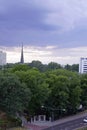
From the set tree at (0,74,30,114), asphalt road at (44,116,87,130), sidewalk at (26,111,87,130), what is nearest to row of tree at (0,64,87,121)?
tree at (0,74,30,114)

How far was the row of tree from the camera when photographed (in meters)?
56.4

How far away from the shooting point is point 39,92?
6406cm

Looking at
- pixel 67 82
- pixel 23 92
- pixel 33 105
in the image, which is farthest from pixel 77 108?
pixel 23 92

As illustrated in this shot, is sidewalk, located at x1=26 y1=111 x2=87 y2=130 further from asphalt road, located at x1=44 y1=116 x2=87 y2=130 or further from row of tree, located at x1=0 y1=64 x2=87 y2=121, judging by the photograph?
row of tree, located at x1=0 y1=64 x2=87 y2=121

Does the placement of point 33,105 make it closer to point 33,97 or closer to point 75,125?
point 33,97

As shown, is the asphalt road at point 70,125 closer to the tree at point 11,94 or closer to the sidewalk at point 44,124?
the sidewalk at point 44,124

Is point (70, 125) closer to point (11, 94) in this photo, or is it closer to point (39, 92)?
point (39, 92)

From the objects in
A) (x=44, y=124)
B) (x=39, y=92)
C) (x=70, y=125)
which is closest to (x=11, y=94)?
(x=39, y=92)

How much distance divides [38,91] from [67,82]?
9.95 metres

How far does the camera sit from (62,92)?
68.7m

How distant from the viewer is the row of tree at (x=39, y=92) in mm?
56438

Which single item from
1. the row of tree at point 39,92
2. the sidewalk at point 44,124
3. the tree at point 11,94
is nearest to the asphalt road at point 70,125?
the sidewalk at point 44,124

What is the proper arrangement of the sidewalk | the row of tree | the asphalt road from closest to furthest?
the row of tree, the asphalt road, the sidewalk

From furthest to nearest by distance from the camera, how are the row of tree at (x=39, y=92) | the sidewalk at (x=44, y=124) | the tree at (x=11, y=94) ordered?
1. the sidewalk at (x=44, y=124)
2. the row of tree at (x=39, y=92)
3. the tree at (x=11, y=94)
